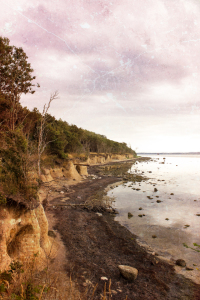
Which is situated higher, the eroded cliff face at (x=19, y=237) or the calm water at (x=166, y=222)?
the eroded cliff face at (x=19, y=237)

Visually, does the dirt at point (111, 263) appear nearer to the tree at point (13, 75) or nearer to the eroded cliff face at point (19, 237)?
the eroded cliff face at point (19, 237)

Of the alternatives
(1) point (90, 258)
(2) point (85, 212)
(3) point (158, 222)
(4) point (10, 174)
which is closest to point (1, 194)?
(4) point (10, 174)

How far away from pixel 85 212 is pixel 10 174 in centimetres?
1044

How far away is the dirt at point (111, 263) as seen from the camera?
665 centimetres

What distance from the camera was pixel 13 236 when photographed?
6.45 m

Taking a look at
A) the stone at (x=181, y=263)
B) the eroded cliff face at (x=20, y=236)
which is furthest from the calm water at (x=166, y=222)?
the eroded cliff face at (x=20, y=236)

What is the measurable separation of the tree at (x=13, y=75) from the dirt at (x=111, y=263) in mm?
12662

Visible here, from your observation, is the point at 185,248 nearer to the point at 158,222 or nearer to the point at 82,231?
the point at 158,222

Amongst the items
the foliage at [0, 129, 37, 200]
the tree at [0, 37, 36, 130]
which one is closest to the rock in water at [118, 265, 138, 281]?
the foliage at [0, 129, 37, 200]

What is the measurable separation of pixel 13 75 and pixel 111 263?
21.2 metres

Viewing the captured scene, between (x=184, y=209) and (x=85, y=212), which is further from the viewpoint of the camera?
(x=184, y=209)

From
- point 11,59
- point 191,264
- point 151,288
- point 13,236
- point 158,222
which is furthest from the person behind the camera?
point 11,59

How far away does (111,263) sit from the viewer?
8.34 meters

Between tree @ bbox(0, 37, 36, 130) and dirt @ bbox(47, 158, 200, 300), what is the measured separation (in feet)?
41.5
